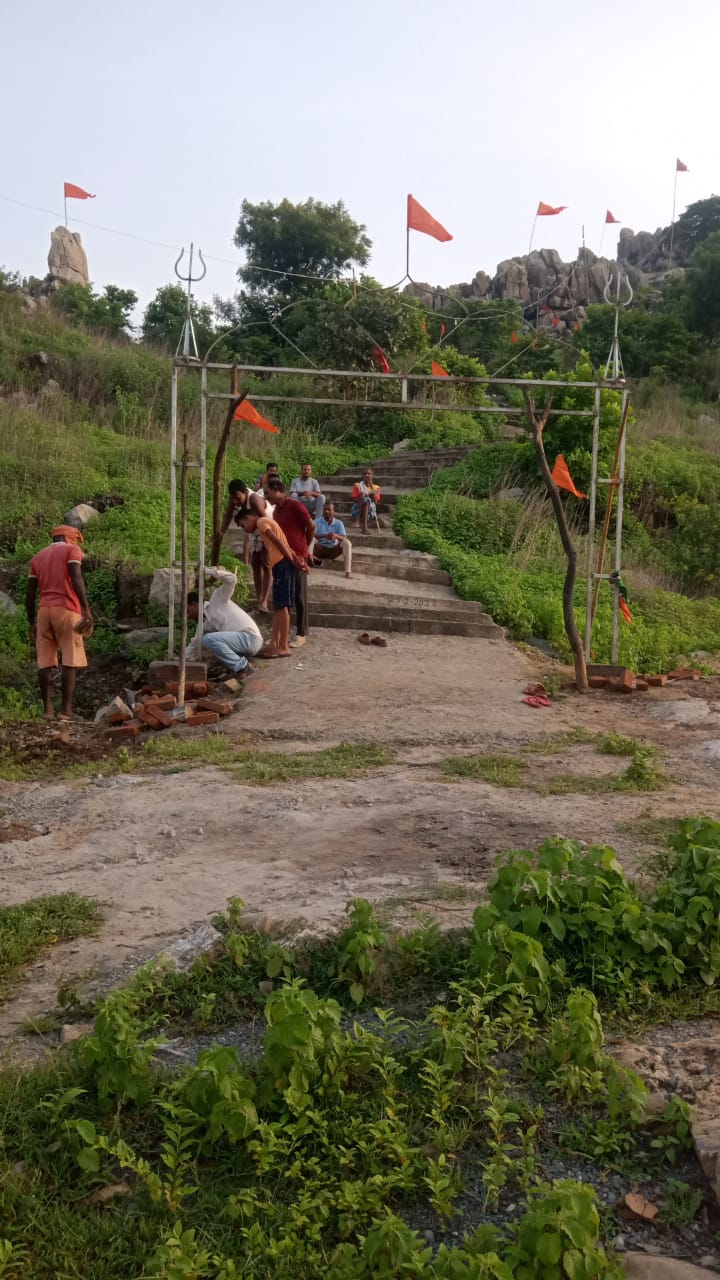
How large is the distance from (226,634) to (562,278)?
4716cm

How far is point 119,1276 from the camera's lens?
2.36 meters

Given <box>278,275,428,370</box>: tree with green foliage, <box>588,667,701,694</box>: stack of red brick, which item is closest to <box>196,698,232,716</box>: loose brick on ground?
<box>588,667,701,694</box>: stack of red brick

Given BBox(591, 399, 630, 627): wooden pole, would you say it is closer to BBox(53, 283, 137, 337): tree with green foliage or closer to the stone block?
the stone block

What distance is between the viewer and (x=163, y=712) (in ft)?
25.8

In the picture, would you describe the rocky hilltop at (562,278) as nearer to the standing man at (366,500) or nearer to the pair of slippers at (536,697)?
the standing man at (366,500)

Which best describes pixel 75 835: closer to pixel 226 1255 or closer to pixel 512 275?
pixel 226 1255

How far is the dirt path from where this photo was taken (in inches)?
163

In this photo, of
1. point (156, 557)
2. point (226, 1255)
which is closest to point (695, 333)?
point (156, 557)

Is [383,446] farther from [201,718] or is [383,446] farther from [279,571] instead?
[201,718]

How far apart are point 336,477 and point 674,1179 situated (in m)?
16.6

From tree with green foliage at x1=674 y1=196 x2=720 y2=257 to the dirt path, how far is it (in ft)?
173

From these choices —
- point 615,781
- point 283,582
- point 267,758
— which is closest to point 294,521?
point 283,582

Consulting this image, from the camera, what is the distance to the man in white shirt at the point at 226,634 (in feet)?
29.3

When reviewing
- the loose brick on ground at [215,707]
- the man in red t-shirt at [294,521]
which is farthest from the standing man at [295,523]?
the loose brick on ground at [215,707]
